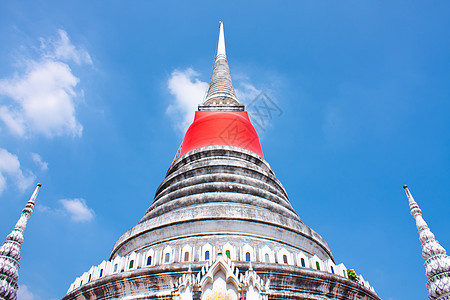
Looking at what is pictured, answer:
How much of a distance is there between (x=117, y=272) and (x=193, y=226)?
8.77ft

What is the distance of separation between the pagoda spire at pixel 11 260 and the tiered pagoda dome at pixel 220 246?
1534 millimetres

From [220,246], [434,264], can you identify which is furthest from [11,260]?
[434,264]

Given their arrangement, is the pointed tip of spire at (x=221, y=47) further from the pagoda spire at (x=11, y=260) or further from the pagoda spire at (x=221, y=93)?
the pagoda spire at (x=11, y=260)

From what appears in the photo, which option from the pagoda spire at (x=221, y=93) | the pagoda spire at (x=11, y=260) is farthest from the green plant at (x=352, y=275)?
the pagoda spire at (x=221, y=93)

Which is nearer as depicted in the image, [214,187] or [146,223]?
[146,223]

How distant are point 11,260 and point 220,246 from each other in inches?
240

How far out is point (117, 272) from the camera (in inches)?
409

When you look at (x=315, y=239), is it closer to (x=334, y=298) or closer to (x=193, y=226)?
(x=334, y=298)

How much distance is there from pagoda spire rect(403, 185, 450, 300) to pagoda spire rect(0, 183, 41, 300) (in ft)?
38.4

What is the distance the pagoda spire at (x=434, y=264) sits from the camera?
33.7ft

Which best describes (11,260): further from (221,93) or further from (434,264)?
(221,93)

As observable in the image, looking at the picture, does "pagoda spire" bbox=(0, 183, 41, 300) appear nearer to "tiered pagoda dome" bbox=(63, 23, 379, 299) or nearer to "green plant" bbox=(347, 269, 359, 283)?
"tiered pagoda dome" bbox=(63, 23, 379, 299)

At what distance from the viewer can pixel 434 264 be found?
35.7 ft

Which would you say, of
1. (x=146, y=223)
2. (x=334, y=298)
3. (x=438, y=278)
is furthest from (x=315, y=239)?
(x=146, y=223)
